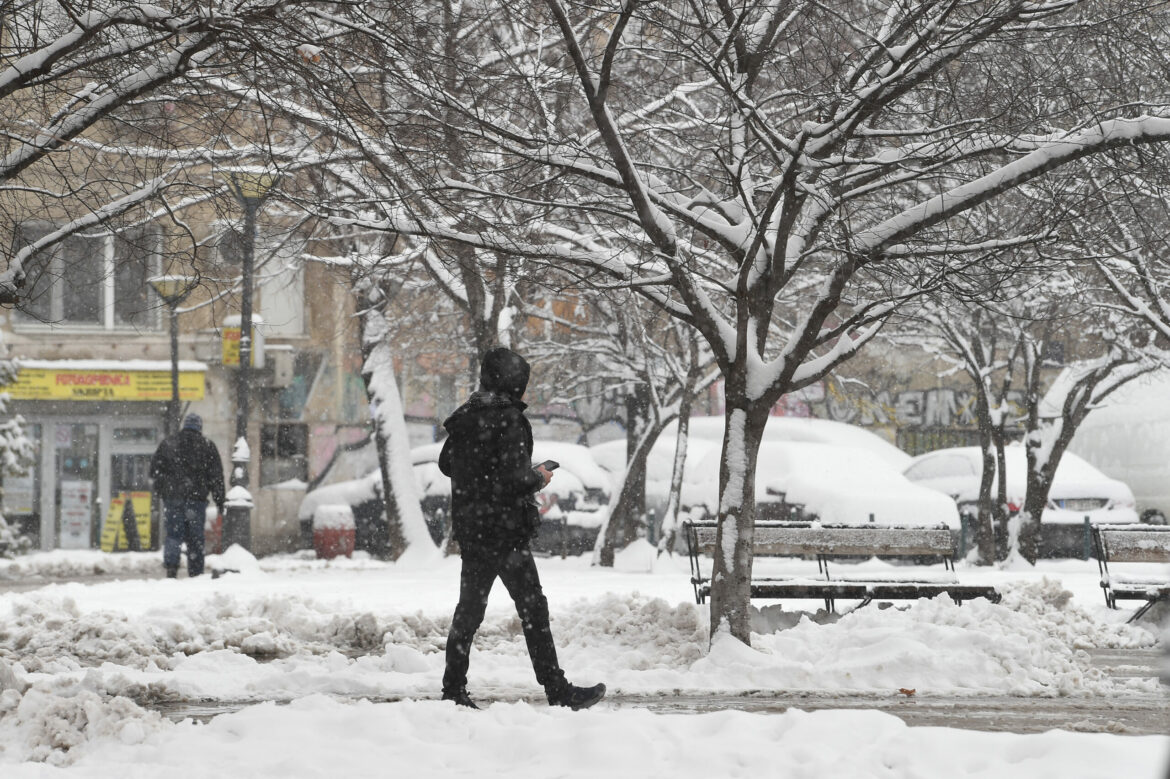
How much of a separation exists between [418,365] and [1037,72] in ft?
74.6

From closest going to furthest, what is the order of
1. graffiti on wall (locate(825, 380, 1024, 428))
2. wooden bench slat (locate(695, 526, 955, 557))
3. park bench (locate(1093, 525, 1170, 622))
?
wooden bench slat (locate(695, 526, 955, 557)) → park bench (locate(1093, 525, 1170, 622)) → graffiti on wall (locate(825, 380, 1024, 428))

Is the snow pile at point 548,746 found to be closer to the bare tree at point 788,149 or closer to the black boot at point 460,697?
the black boot at point 460,697

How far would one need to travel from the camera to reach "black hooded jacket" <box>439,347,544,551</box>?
6852 millimetres

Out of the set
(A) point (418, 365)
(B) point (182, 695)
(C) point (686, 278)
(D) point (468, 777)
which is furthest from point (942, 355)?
(D) point (468, 777)

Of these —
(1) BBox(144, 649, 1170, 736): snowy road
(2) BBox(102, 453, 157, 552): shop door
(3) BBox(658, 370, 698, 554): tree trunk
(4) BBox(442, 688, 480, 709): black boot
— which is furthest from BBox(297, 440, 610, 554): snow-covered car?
(4) BBox(442, 688, 480, 709): black boot

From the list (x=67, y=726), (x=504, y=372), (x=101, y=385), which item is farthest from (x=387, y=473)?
(x=67, y=726)

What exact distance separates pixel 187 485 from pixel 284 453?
13.9 metres

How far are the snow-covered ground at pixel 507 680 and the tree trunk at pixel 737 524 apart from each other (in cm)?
22

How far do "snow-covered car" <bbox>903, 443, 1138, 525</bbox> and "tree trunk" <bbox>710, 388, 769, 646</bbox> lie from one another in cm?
1266

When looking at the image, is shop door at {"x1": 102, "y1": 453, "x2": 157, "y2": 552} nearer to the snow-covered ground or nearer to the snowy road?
the snow-covered ground

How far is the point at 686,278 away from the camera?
891cm

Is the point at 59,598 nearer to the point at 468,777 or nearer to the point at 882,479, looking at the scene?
the point at 468,777

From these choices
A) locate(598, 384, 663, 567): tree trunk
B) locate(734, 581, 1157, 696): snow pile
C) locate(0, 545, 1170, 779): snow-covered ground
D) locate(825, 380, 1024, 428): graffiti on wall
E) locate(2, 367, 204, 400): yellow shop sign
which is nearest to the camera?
locate(0, 545, 1170, 779): snow-covered ground

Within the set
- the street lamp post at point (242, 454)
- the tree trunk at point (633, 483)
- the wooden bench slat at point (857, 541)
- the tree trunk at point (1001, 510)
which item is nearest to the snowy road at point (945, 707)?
the wooden bench slat at point (857, 541)
